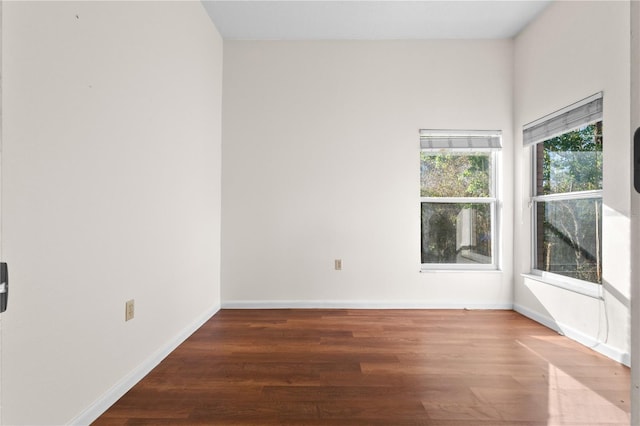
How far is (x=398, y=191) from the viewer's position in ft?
12.0

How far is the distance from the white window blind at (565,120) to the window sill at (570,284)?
4.26ft

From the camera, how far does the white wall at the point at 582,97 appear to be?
2.36 meters

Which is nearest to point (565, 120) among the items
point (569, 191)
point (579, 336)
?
point (569, 191)

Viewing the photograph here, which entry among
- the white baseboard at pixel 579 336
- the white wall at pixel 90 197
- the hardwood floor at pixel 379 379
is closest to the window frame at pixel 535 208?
the white baseboard at pixel 579 336

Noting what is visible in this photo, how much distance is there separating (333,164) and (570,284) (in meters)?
2.45

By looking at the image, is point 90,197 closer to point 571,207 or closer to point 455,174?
point 455,174

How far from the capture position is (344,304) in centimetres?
365

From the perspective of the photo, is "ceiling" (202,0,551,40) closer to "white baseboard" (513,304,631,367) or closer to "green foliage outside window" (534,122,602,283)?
"green foliage outside window" (534,122,602,283)

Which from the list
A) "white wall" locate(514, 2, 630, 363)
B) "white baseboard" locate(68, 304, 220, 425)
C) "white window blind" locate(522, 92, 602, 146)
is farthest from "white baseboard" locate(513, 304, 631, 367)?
"white baseboard" locate(68, 304, 220, 425)

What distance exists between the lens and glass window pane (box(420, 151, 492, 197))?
12.3 feet

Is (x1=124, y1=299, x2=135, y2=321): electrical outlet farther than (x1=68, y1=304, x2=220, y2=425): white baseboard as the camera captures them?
Yes

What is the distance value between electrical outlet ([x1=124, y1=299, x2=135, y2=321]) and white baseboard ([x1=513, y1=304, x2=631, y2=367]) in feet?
10.7

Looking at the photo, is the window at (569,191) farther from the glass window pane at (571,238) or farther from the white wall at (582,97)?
the white wall at (582,97)

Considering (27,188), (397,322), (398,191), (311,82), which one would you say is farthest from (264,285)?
(27,188)
